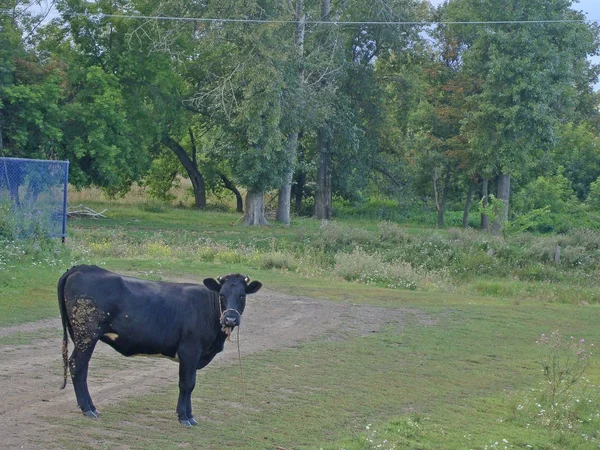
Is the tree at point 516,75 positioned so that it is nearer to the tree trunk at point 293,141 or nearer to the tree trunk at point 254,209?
the tree trunk at point 293,141

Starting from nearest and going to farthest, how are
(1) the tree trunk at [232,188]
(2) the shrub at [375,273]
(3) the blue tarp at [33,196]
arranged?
1. (3) the blue tarp at [33,196]
2. (2) the shrub at [375,273]
3. (1) the tree trunk at [232,188]

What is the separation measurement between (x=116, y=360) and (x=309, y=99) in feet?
104

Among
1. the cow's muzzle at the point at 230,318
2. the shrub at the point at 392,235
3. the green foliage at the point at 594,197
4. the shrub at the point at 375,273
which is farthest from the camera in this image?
the green foliage at the point at 594,197

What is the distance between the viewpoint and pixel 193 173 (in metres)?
52.3

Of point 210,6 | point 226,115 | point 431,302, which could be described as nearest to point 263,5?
point 210,6

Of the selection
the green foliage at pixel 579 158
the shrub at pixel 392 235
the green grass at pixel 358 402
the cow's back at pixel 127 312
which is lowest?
the green grass at pixel 358 402

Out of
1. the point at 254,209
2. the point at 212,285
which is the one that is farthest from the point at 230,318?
the point at 254,209

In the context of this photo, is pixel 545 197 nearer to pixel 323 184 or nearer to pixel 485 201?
pixel 485 201

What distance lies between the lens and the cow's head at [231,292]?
30.5 ft

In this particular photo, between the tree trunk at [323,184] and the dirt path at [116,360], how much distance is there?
3191cm

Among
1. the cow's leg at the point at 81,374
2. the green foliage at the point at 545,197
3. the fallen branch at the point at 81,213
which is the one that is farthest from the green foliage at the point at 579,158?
the cow's leg at the point at 81,374

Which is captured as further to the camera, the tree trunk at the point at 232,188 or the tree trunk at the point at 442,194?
the tree trunk at the point at 442,194

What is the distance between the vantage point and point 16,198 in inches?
864

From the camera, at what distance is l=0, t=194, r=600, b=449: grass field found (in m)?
9.80
